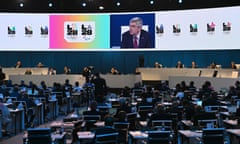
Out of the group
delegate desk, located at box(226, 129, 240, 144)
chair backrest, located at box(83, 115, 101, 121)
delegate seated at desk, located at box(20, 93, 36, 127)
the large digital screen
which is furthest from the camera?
the large digital screen

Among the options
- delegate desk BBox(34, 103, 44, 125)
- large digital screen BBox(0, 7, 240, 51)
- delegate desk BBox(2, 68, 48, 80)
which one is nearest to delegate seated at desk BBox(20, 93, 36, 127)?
delegate desk BBox(34, 103, 44, 125)

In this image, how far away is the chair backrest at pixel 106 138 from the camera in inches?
351

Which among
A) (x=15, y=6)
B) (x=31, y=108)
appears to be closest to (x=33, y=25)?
(x=15, y=6)

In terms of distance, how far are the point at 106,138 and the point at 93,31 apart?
23.3m

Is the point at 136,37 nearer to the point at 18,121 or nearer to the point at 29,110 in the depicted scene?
the point at 18,121

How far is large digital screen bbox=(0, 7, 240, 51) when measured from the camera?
30641 mm

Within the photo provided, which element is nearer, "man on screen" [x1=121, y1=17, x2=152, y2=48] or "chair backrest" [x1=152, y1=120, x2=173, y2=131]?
"chair backrest" [x1=152, y1=120, x2=173, y2=131]

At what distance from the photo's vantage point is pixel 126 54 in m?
35.2

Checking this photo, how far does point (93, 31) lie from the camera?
3191 centimetres

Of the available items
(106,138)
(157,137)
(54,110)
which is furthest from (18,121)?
(157,137)

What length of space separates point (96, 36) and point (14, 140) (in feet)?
62.3

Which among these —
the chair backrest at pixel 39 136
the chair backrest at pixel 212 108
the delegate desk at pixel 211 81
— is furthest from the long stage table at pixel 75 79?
the chair backrest at pixel 39 136

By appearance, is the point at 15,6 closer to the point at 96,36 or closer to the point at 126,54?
the point at 96,36

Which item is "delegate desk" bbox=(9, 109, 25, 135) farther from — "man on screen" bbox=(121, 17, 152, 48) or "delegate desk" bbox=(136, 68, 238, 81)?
"man on screen" bbox=(121, 17, 152, 48)
